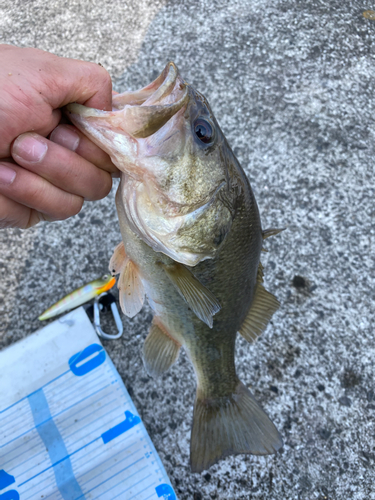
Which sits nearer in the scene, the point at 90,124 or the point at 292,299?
the point at 90,124

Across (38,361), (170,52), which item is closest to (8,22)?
(170,52)

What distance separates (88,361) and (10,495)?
631 millimetres

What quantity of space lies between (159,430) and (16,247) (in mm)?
1301

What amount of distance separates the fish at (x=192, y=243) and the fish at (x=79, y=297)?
0.50 meters

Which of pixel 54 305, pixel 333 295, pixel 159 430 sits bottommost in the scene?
A: pixel 159 430

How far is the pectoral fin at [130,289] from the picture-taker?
1.24 m

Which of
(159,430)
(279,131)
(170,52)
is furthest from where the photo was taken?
(170,52)

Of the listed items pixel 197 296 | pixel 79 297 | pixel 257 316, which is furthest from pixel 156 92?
pixel 79 297

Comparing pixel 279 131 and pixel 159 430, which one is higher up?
pixel 279 131

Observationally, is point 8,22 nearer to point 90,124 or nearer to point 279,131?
point 279,131

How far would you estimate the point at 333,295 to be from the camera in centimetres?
191

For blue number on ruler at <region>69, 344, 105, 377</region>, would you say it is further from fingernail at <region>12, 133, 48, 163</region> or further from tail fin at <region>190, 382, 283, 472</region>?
fingernail at <region>12, 133, 48, 163</region>

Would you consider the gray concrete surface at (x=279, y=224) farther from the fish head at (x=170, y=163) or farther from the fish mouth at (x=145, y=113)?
the fish mouth at (x=145, y=113)

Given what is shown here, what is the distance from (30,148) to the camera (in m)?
0.92
